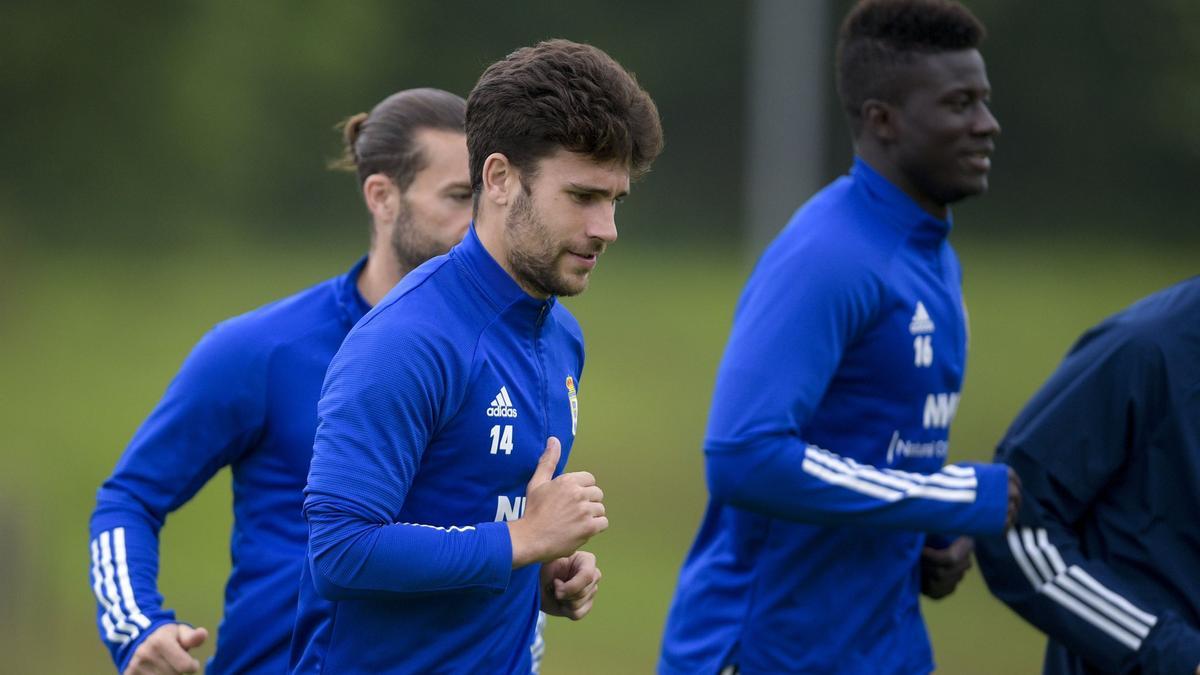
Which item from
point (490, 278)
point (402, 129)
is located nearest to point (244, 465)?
point (402, 129)

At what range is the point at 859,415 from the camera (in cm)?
310

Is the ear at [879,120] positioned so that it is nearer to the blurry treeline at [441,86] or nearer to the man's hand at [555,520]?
the man's hand at [555,520]

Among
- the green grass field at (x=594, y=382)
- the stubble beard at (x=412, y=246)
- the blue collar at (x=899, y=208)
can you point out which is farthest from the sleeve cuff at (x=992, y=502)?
the green grass field at (x=594, y=382)

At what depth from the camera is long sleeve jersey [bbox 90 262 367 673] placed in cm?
281

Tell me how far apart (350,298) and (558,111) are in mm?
968

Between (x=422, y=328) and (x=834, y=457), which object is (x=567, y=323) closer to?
(x=422, y=328)

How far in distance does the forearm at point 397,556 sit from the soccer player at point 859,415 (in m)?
0.94

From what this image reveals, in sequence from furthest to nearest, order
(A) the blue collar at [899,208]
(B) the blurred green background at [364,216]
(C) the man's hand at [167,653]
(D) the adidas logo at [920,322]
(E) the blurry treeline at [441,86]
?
(E) the blurry treeline at [441,86]
(B) the blurred green background at [364,216]
(A) the blue collar at [899,208]
(D) the adidas logo at [920,322]
(C) the man's hand at [167,653]

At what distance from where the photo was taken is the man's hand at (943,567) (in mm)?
3305

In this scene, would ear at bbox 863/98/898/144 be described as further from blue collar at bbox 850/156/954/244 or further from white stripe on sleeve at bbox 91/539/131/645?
white stripe on sleeve at bbox 91/539/131/645

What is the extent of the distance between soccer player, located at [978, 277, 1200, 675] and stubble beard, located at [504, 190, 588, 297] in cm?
118

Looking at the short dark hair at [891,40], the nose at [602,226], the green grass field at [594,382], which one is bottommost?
the green grass field at [594,382]

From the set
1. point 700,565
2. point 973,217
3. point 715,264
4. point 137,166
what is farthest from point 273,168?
point 700,565

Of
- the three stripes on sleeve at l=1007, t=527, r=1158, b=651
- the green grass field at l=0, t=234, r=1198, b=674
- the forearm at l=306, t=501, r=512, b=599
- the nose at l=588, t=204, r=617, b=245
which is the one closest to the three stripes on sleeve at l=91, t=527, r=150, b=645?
the forearm at l=306, t=501, r=512, b=599
